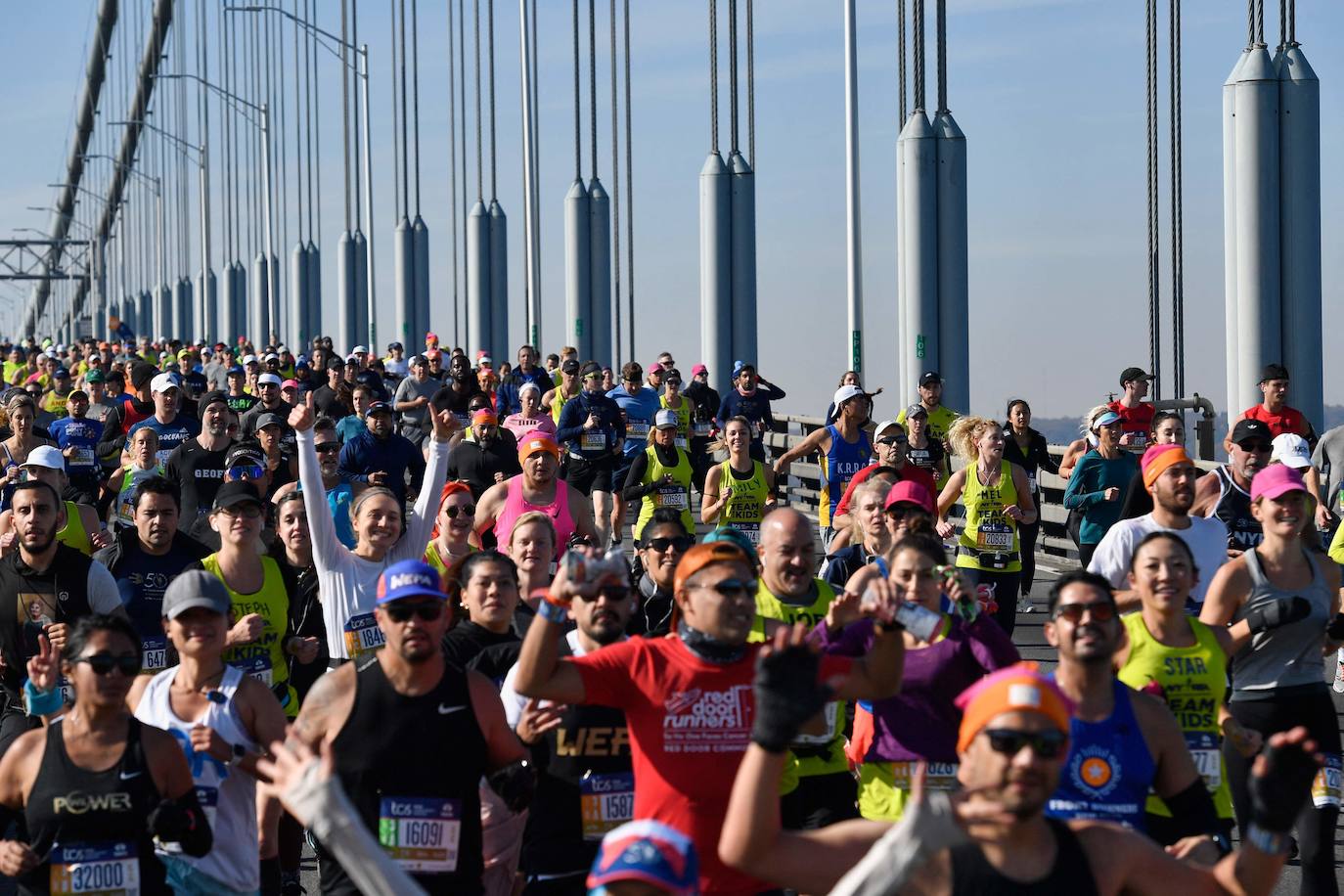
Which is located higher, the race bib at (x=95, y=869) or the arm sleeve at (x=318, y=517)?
the arm sleeve at (x=318, y=517)

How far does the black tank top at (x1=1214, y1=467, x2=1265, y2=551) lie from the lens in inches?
414

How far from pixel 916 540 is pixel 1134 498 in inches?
179

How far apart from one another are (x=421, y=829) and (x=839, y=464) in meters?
9.40

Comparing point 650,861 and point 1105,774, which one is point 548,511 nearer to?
point 1105,774

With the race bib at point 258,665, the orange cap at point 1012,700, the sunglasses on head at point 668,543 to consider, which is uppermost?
the sunglasses on head at point 668,543

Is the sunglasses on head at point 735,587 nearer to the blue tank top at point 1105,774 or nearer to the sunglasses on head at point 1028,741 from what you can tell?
the blue tank top at point 1105,774

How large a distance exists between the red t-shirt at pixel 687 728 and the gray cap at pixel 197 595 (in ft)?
4.48

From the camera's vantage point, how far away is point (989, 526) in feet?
40.8

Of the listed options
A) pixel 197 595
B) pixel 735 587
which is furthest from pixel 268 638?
pixel 735 587

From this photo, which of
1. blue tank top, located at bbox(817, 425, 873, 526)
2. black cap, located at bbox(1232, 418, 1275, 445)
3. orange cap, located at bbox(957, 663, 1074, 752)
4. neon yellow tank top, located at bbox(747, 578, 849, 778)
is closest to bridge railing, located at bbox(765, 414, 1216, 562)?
blue tank top, located at bbox(817, 425, 873, 526)

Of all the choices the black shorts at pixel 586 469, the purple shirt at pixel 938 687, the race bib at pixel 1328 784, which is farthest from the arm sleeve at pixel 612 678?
the black shorts at pixel 586 469

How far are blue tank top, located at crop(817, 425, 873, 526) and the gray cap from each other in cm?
867

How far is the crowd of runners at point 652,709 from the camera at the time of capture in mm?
4348

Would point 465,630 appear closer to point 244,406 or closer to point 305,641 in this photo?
point 305,641
